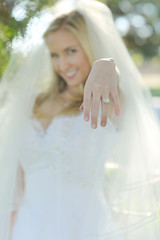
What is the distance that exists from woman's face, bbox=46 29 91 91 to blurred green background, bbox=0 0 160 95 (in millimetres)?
185

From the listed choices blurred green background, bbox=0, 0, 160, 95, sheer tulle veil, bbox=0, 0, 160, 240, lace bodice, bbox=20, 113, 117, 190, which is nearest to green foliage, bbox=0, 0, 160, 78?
blurred green background, bbox=0, 0, 160, 95

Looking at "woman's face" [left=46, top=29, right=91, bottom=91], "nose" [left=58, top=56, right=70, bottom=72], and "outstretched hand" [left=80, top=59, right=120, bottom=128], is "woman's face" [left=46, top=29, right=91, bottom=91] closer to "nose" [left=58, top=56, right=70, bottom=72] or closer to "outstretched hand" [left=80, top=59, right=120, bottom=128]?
"nose" [left=58, top=56, right=70, bottom=72]

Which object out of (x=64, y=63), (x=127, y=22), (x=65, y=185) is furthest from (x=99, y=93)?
(x=127, y=22)

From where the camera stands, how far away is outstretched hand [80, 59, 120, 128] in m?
0.76

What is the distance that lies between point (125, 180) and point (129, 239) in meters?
0.20

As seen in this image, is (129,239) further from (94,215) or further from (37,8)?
(37,8)

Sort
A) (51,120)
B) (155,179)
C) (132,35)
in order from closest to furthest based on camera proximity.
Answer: (155,179), (51,120), (132,35)

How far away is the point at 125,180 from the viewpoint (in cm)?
124

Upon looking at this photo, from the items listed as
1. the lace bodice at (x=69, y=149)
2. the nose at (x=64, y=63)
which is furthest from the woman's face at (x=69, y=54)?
the lace bodice at (x=69, y=149)

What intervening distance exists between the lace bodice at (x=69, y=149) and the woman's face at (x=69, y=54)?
6.6 inches

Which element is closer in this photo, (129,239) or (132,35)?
(129,239)

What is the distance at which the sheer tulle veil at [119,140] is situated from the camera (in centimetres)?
117

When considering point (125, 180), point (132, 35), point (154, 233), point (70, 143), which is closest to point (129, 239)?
point (154, 233)

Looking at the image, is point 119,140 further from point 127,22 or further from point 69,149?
point 127,22
